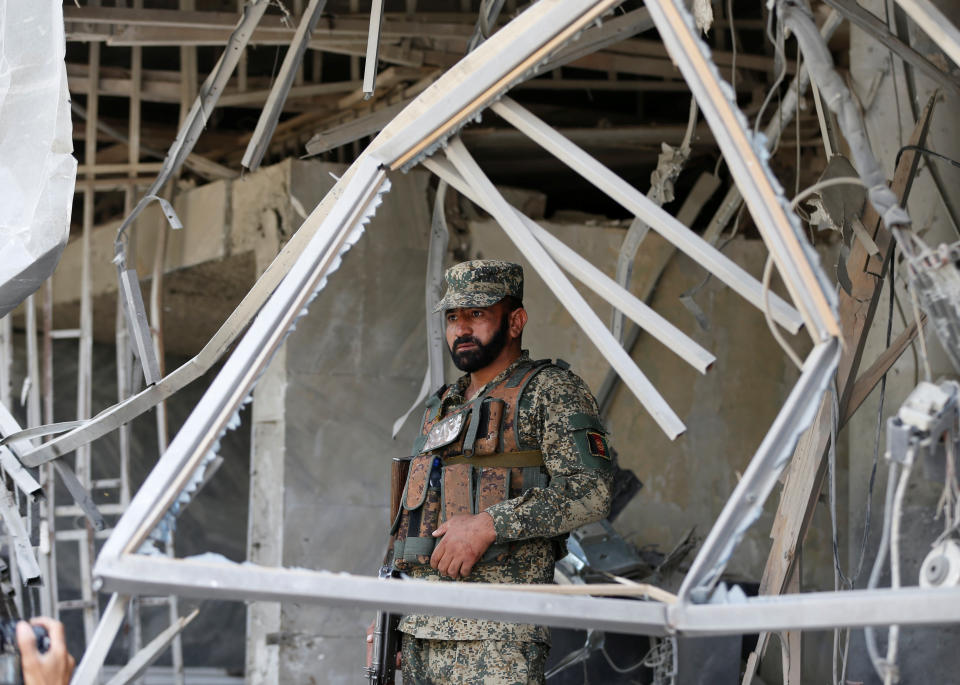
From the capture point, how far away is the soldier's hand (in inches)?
123

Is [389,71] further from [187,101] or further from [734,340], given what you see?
[734,340]

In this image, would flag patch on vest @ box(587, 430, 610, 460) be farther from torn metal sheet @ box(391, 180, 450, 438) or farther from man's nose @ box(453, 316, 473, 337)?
torn metal sheet @ box(391, 180, 450, 438)

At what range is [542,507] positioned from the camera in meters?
3.17

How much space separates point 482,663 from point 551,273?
127 cm

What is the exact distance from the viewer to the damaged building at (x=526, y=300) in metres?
2.05

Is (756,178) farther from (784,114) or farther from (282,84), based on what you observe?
(784,114)

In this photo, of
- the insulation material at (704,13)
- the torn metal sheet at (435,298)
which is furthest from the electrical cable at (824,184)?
the torn metal sheet at (435,298)

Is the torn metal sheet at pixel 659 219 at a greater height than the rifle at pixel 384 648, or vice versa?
the torn metal sheet at pixel 659 219

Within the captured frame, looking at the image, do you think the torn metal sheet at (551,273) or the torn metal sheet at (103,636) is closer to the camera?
the torn metal sheet at (103,636)

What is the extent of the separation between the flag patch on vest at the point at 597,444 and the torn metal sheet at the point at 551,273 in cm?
90

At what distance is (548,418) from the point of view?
333 centimetres

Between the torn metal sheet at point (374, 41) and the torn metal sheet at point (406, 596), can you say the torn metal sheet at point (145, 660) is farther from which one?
the torn metal sheet at point (374, 41)

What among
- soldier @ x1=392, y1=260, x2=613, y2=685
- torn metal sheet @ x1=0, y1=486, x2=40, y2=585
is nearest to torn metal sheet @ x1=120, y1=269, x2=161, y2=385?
torn metal sheet @ x1=0, y1=486, x2=40, y2=585

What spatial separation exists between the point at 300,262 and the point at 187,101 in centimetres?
419
